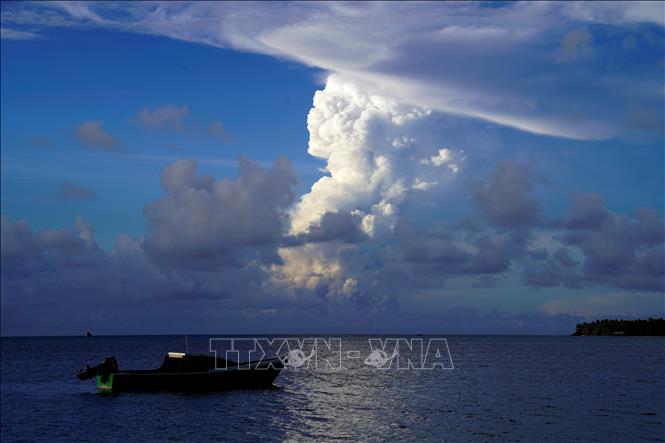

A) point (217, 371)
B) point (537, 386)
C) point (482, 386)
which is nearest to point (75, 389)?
point (217, 371)

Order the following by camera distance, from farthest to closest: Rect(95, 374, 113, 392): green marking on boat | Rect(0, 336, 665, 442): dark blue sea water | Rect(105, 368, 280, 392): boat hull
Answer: Rect(95, 374, 113, 392): green marking on boat, Rect(105, 368, 280, 392): boat hull, Rect(0, 336, 665, 442): dark blue sea water

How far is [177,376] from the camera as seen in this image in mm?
70625

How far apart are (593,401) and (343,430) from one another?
2855cm

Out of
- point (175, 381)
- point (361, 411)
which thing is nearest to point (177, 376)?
point (175, 381)

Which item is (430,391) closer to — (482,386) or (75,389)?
(482,386)

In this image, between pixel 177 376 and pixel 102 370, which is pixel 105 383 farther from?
pixel 177 376

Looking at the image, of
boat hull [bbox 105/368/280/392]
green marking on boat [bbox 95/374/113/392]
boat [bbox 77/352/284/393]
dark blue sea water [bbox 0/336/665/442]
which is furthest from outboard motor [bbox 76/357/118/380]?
dark blue sea water [bbox 0/336/665/442]

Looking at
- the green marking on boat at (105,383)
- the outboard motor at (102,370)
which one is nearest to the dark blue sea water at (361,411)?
the green marking on boat at (105,383)

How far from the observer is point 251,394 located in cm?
7112

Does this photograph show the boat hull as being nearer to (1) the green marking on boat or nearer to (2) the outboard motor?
(1) the green marking on boat

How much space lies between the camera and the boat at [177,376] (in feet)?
233

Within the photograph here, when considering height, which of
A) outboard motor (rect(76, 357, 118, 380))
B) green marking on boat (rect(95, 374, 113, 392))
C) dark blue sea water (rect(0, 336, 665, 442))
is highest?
outboard motor (rect(76, 357, 118, 380))

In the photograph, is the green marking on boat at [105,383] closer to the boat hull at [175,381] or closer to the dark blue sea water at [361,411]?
the boat hull at [175,381]

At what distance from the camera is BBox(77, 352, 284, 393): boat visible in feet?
233
